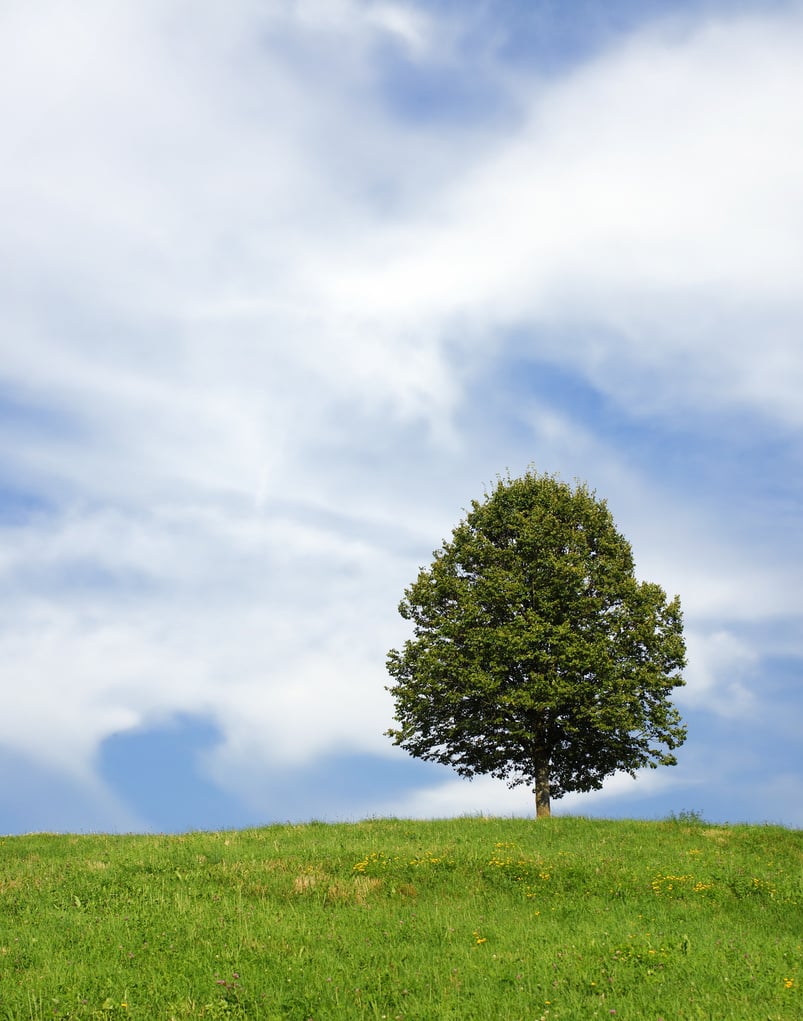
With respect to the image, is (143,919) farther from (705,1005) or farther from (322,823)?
(322,823)

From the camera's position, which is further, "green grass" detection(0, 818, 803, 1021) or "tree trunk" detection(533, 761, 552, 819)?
"tree trunk" detection(533, 761, 552, 819)

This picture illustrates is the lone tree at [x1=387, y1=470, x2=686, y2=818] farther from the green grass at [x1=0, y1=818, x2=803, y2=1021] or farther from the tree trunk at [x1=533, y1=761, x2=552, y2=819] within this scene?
the green grass at [x1=0, y1=818, x2=803, y2=1021]

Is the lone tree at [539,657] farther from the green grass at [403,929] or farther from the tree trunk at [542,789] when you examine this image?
the green grass at [403,929]

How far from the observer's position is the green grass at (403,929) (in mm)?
11242

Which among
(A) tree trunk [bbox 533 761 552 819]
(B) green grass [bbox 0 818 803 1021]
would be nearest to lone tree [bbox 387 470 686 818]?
(A) tree trunk [bbox 533 761 552 819]

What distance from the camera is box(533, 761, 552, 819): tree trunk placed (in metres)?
34.5

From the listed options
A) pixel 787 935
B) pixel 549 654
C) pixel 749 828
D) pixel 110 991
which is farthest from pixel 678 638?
pixel 110 991

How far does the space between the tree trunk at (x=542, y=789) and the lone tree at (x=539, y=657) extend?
5 centimetres

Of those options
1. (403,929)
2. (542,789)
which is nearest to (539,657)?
(542,789)

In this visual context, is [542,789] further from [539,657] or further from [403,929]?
[403,929]

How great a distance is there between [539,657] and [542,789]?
5832mm

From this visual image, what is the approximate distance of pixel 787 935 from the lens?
1495 centimetres

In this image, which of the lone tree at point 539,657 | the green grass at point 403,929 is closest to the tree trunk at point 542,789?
the lone tree at point 539,657

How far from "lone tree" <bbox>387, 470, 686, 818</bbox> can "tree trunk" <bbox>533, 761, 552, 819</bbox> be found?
0.05 metres
